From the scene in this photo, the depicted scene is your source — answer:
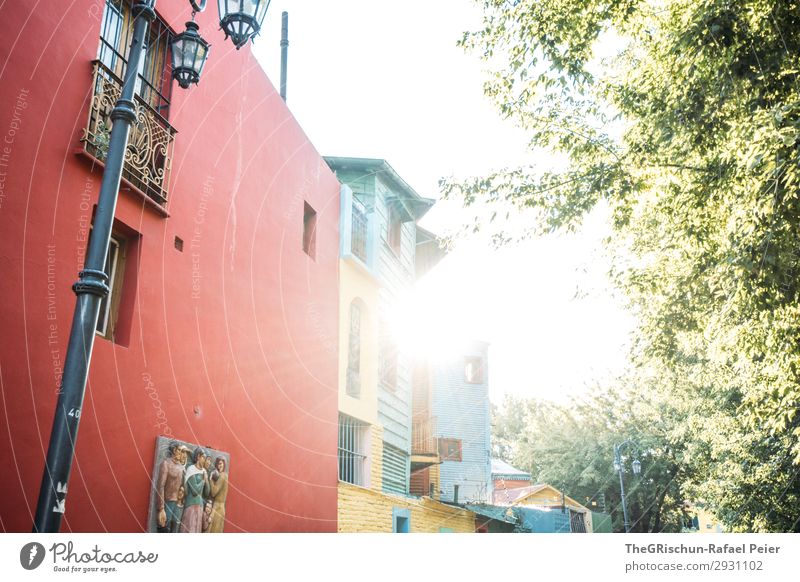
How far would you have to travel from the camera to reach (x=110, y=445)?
570 cm

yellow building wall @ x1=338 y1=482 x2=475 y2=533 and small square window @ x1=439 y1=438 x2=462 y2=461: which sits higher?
small square window @ x1=439 y1=438 x2=462 y2=461

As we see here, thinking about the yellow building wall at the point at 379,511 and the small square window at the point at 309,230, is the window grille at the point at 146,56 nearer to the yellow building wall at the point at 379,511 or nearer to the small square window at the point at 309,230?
the small square window at the point at 309,230

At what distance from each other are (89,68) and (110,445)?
332cm

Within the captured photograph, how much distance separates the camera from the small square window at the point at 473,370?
24062 millimetres

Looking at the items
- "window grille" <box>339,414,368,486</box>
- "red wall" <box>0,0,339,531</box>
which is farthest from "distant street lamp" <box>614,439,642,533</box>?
"red wall" <box>0,0,339,531</box>

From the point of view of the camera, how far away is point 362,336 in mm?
12672

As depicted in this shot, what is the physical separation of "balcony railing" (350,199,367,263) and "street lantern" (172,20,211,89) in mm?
7364

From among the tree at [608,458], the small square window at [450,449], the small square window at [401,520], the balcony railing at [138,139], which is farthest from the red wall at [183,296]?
the tree at [608,458]

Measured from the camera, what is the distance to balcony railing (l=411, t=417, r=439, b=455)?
1658 centimetres

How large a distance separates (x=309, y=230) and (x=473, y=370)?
47.2 feet

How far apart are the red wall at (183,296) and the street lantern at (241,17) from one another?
73.8 inches

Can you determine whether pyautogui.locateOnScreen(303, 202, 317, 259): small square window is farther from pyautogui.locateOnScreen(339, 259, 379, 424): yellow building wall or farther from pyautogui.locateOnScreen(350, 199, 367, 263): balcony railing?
pyautogui.locateOnScreen(350, 199, 367, 263): balcony railing

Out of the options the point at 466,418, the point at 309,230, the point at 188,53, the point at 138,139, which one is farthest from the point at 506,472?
the point at 188,53
